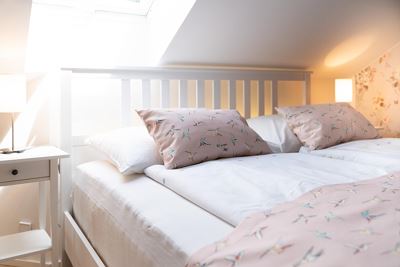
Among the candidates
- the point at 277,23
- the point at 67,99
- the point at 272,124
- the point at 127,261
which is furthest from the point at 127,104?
the point at 127,261

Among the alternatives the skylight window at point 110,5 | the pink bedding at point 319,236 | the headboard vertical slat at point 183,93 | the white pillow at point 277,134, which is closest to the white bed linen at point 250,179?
the pink bedding at point 319,236

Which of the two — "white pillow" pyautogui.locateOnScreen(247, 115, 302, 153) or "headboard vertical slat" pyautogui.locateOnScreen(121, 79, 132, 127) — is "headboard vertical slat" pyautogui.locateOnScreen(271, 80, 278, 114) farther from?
"headboard vertical slat" pyautogui.locateOnScreen(121, 79, 132, 127)

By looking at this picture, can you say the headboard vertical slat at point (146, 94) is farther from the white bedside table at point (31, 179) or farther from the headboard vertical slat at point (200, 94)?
the white bedside table at point (31, 179)

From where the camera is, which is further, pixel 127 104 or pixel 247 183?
pixel 127 104

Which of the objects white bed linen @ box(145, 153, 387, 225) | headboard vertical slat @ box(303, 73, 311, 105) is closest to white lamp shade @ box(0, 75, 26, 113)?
white bed linen @ box(145, 153, 387, 225)

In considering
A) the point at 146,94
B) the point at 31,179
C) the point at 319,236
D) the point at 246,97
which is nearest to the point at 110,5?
the point at 146,94

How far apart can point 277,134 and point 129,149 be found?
0.88 m

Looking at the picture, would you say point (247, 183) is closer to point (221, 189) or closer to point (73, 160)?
point (221, 189)

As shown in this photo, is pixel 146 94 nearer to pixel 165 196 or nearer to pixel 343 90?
pixel 165 196

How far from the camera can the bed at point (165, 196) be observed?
0.94 meters

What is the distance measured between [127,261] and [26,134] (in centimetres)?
120

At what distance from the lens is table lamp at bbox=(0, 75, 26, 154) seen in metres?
1.62

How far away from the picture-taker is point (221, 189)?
3.78 ft

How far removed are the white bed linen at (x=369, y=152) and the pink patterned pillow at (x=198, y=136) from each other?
0.33 m
